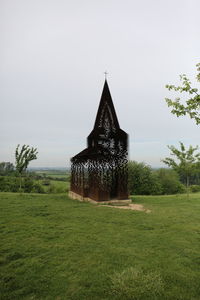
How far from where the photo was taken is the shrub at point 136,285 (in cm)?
316

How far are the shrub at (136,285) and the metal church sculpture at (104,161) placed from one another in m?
8.61

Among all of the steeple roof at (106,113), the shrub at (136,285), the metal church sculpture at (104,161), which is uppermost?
the steeple roof at (106,113)

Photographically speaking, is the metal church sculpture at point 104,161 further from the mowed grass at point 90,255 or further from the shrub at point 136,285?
the shrub at point 136,285

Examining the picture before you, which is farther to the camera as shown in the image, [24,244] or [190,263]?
[24,244]

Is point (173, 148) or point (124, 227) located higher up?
point (173, 148)

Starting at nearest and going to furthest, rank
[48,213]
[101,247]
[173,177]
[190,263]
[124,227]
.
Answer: [190,263]
[101,247]
[124,227]
[48,213]
[173,177]

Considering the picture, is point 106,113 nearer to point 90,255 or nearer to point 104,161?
point 104,161

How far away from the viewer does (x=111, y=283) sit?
11.3 ft

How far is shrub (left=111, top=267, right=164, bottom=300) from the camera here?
3.16 meters

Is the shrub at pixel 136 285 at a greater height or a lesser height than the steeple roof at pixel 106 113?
lesser

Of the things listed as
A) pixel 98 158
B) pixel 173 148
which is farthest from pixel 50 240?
pixel 173 148

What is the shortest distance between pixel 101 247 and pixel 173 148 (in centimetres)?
1282

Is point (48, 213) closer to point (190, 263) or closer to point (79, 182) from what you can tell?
point (79, 182)

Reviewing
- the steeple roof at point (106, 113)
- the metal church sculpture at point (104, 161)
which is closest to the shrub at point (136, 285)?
the metal church sculpture at point (104, 161)
